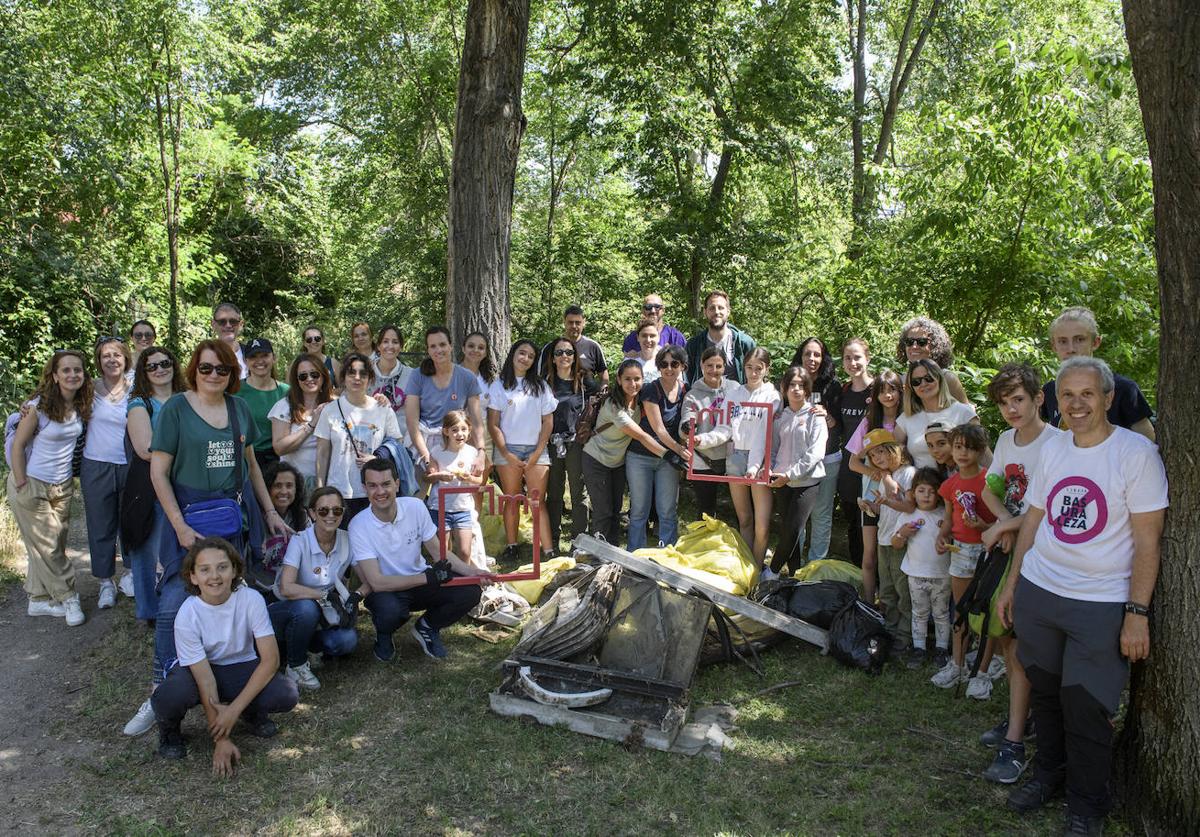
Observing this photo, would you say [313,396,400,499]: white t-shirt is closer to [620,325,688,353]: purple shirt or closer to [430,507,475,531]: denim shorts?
[430,507,475,531]: denim shorts

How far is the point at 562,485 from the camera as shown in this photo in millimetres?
7465

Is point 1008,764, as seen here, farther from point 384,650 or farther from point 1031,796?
point 384,650

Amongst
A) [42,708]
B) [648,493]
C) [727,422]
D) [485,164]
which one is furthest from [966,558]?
[485,164]

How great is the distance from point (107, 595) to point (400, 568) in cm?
259

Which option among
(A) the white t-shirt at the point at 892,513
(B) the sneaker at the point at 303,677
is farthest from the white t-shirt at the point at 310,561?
(A) the white t-shirt at the point at 892,513

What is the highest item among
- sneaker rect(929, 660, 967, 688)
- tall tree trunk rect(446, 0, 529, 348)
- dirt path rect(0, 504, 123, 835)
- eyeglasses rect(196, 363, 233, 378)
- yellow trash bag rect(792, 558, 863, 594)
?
tall tree trunk rect(446, 0, 529, 348)

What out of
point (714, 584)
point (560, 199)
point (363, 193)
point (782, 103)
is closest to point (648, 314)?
point (714, 584)

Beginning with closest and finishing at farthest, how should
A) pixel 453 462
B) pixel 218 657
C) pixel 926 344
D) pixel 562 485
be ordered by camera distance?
pixel 218 657 → pixel 926 344 → pixel 453 462 → pixel 562 485

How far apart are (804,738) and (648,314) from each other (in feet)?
13.1

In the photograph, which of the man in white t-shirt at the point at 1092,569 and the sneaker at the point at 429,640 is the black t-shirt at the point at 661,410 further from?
the man in white t-shirt at the point at 1092,569

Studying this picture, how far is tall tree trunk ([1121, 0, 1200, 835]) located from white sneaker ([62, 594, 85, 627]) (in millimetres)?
6299

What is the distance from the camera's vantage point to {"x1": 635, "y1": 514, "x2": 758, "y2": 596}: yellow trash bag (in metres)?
6.13

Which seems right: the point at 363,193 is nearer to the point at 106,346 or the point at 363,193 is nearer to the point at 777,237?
the point at 777,237

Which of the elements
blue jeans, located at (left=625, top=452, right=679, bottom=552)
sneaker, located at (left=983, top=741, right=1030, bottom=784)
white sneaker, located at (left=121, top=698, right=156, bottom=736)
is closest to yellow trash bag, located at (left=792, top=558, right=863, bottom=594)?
blue jeans, located at (left=625, top=452, right=679, bottom=552)
